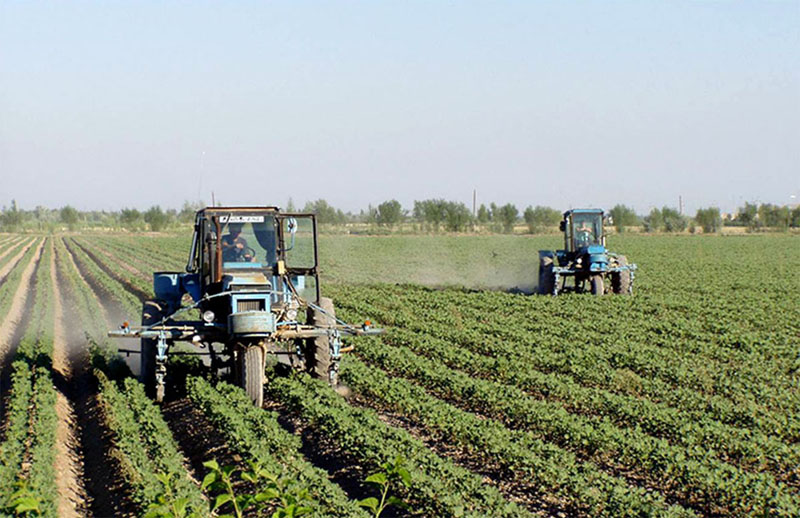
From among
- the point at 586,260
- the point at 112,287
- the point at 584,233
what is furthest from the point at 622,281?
the point at 112,287

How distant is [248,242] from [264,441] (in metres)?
3.66

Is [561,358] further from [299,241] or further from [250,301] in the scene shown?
[250,301]

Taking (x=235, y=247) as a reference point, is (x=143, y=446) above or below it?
below

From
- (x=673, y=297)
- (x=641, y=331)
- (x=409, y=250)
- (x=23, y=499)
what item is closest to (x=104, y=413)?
(x=23, y=499)

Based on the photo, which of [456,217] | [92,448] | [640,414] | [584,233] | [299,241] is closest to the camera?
[92,448]

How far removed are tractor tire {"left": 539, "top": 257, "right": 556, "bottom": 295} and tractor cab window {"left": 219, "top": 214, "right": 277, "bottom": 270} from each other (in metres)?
13.7

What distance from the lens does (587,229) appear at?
24922mm

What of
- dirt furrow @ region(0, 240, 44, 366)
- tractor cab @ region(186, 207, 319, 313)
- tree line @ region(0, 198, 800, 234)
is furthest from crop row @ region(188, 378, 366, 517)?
tree line @ region(0, 198, 800, 234)

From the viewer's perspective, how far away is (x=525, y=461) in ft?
30.1

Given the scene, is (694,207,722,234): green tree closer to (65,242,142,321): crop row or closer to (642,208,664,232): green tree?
(642,208,664,232): green tree

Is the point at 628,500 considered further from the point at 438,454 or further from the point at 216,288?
the point at 216,288

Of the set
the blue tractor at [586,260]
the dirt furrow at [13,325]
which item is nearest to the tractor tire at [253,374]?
the dirt furrow at [13,325]

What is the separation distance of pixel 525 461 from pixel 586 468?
0.57m

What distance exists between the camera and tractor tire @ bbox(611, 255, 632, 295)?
82.7 feet
